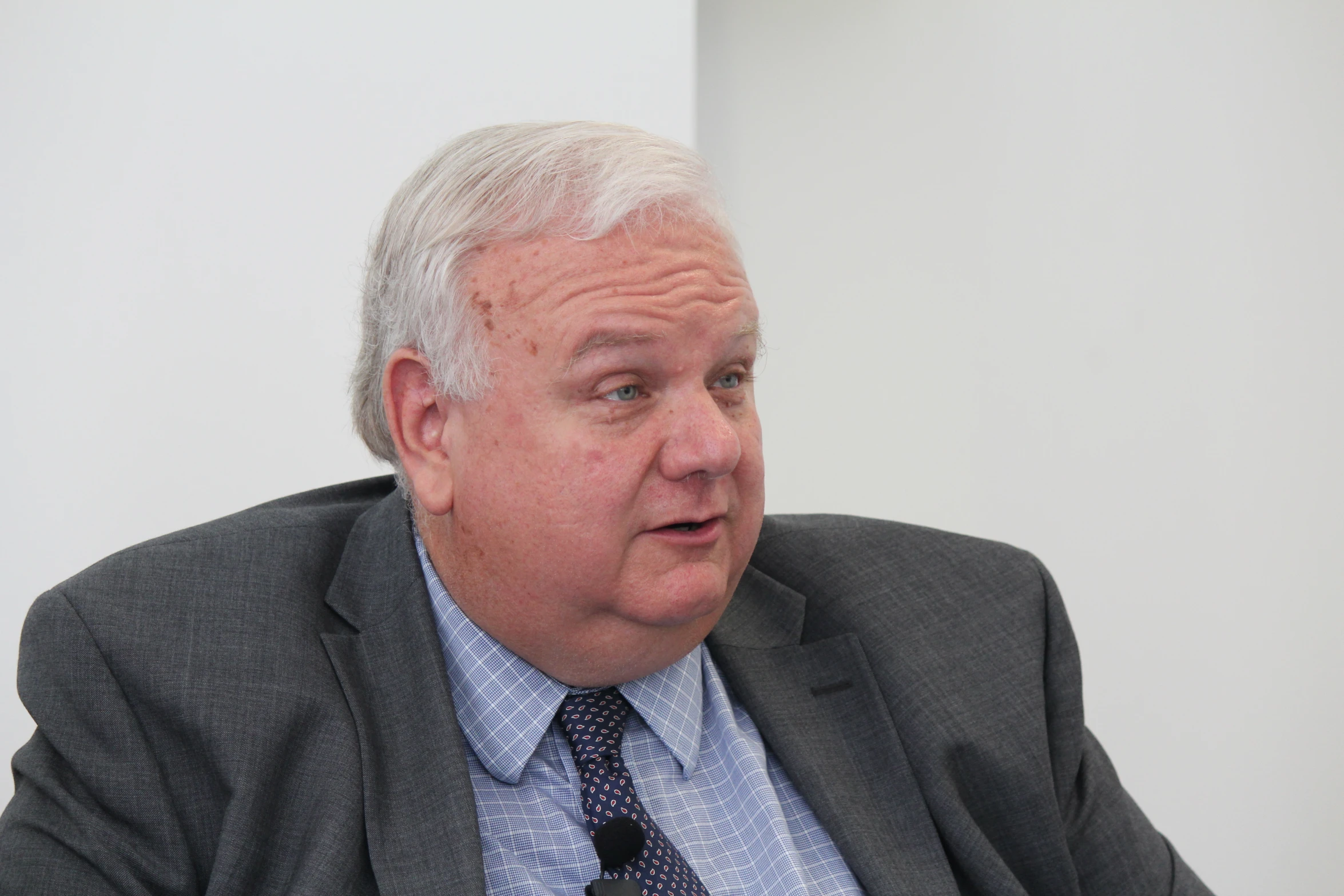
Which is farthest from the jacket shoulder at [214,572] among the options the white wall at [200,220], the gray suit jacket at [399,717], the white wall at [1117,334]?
the white wall at [1117,334]

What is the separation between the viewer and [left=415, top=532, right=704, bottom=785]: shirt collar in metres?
1.46

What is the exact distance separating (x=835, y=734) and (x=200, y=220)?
4.66ft

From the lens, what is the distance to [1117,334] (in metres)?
2.78

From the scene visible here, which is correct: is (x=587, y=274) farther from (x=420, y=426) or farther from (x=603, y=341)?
(x=420, y=426)

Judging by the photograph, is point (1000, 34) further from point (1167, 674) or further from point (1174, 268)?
point (1167, 674)

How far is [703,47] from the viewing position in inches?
104

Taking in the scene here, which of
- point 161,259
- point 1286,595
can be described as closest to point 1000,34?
point 1286,595

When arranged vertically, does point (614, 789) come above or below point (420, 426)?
below

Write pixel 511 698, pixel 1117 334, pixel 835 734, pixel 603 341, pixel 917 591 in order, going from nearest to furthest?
pixel 603 341 < pixel 511 698 < pixel 835 734 < pixel 917 591 < pixel 1117 334

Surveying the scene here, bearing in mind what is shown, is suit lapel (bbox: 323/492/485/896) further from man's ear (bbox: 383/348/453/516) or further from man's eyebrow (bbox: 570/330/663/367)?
man's eyebrow (bbox: 570/330/663/367)

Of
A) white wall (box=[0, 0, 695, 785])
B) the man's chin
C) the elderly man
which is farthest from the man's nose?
white wall (box=[0, 0, 695, 785])

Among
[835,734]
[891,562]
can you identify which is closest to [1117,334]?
[891,562]

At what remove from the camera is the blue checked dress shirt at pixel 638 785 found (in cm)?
140

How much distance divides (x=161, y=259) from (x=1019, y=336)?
6.02ft
